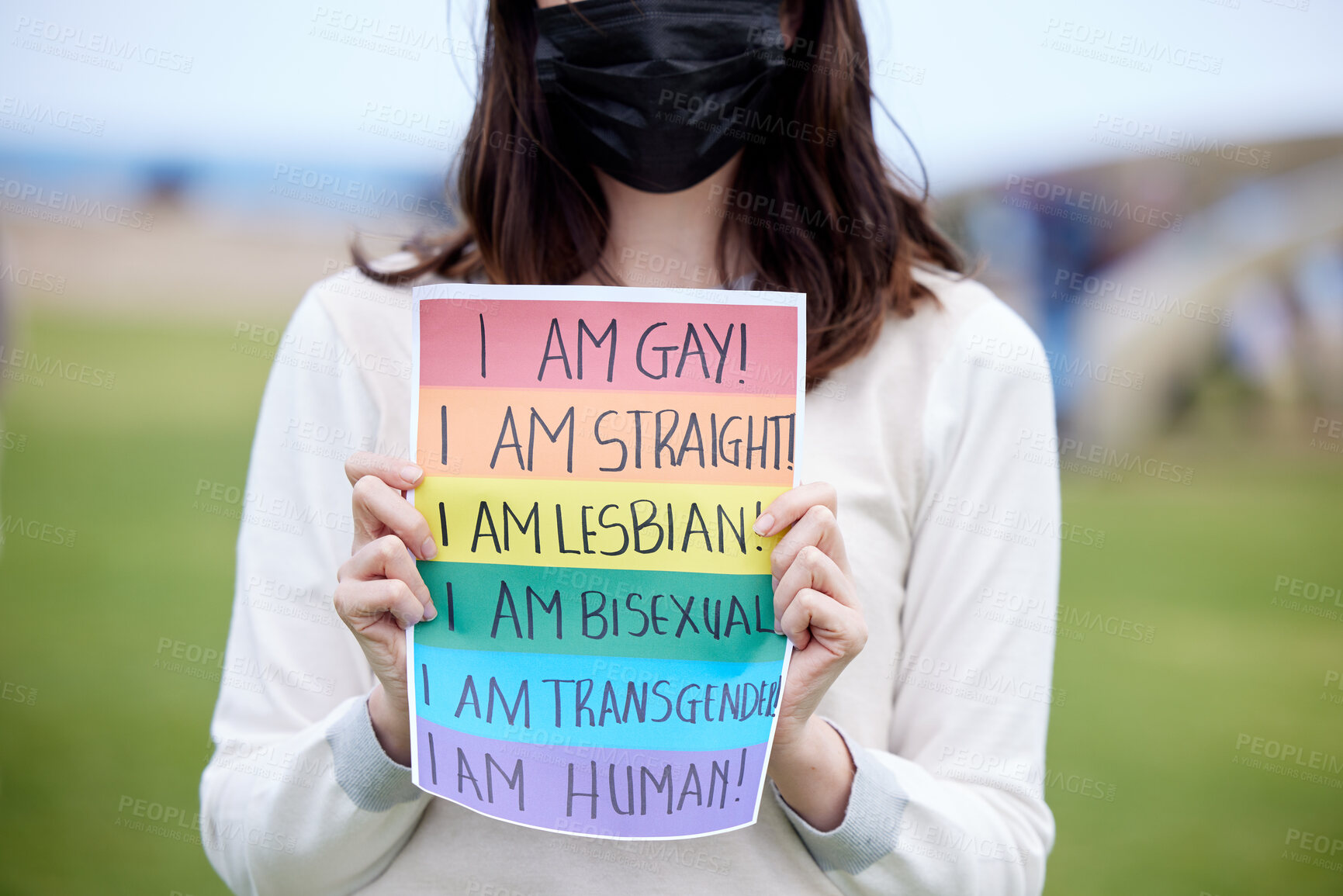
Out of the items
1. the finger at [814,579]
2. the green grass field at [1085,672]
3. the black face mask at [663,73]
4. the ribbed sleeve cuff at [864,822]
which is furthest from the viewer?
the green grass field at [1085,672]

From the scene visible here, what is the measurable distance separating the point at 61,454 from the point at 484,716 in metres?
11.2

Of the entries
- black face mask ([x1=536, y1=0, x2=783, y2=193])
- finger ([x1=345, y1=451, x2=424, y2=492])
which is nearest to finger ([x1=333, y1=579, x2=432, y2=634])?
finger ([x1=345, y1=451, x2=424, y2=492])

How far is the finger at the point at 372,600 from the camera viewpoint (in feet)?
3.39

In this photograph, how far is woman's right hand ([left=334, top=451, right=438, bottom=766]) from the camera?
1035 mm

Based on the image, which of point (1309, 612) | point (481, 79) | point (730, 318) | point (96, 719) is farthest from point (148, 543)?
point (1309, 612)

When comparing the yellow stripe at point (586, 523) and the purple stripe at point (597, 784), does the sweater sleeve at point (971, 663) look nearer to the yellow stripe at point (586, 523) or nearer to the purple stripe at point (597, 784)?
the purple stripe at point (597, 784)

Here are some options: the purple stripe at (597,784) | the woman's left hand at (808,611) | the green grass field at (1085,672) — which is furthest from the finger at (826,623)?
the green grass field at (1085,672)

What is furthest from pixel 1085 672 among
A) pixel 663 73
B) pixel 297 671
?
pixel 297 671

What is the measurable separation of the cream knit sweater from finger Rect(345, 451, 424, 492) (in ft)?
0.88

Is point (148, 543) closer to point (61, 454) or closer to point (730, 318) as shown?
point (61, 454)

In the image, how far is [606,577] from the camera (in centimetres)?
110

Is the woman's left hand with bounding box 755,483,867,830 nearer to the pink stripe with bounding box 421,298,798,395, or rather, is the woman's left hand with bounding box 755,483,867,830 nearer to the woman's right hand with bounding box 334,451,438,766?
the pink stripe with bounding box 421,298,798,395

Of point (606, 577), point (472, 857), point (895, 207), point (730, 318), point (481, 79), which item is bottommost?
point (472, 857)

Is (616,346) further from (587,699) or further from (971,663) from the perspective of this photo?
(971,663)
